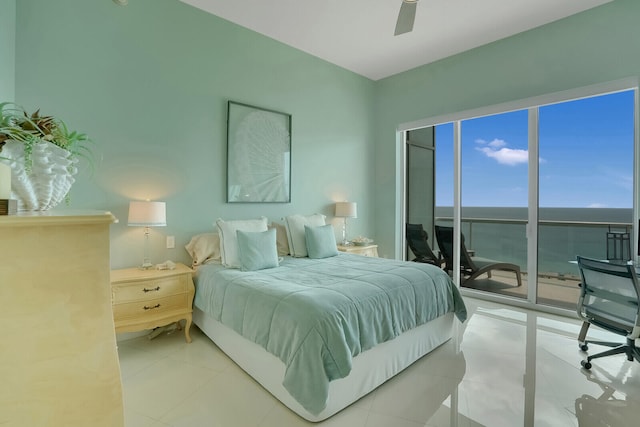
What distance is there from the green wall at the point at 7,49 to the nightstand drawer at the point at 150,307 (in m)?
1.65

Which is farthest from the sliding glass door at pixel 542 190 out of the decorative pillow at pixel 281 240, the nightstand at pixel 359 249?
the decorative pillow at pixel 281 240

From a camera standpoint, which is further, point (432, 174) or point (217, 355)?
point (432, 174)

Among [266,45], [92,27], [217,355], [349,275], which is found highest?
[266,45]

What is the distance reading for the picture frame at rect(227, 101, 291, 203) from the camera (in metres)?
3.60

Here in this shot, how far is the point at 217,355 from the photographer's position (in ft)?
8.70

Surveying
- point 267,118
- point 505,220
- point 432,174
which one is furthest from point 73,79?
point 505,220

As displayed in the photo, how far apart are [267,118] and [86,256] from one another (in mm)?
3321

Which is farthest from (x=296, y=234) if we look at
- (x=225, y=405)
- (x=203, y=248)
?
(x=225, y=405)

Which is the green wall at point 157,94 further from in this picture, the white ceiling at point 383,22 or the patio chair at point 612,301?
the patio chair at point 612,301

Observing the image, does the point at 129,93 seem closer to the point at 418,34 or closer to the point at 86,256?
the point at 86,256

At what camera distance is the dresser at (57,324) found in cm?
72

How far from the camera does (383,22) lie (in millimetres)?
3541

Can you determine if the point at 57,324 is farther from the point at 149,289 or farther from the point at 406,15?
the point at 406,15

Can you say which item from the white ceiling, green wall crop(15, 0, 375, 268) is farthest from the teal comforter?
the white ceiling
